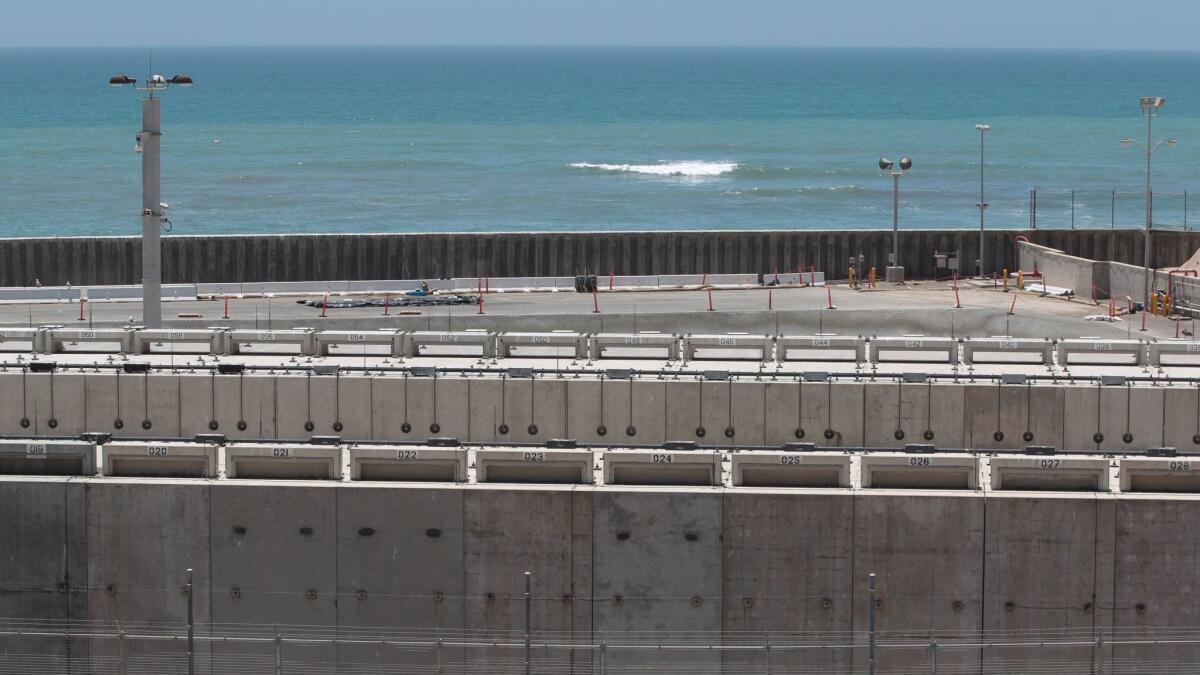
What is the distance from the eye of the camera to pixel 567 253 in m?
74.2

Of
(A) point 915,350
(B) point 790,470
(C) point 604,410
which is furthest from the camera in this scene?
(A) point 915,350

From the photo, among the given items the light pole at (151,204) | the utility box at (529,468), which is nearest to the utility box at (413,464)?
the utility box at (529,468)

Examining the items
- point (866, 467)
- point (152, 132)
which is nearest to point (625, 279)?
point (152, 132)

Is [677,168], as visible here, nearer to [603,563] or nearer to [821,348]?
[821,348]

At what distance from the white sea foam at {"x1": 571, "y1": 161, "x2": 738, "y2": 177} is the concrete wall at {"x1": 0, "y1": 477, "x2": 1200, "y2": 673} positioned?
13594cm

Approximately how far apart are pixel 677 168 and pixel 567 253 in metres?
102

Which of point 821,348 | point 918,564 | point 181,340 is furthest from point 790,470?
point 181,340

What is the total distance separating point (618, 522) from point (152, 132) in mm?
19259

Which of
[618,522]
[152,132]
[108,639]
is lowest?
[108,639]

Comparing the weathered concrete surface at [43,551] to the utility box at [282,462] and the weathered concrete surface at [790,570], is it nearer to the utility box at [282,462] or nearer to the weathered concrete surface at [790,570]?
the utility box at [282,462]

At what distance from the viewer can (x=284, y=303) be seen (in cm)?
6619

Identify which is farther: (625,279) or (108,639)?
(625,279)

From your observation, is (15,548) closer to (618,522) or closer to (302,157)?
(618,522)

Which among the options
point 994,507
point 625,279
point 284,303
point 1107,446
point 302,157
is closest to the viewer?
point 994,507
